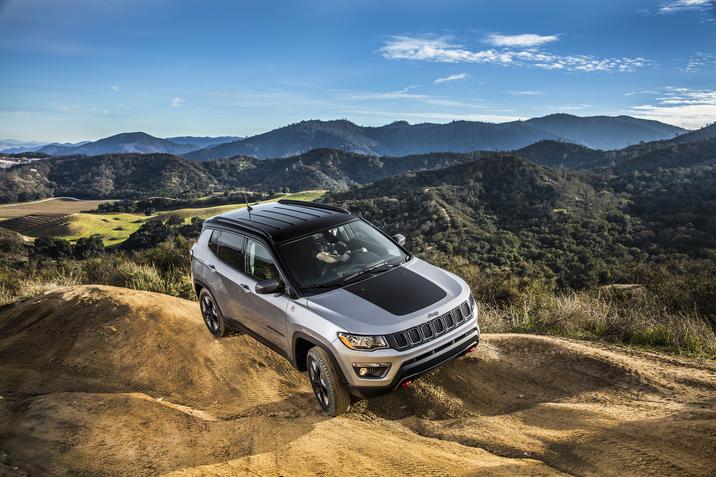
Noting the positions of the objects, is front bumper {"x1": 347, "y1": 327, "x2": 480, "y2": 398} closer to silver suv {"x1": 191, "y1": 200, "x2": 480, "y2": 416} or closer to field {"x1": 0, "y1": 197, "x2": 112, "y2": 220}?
silver suv {"x1": 191, "y1": 200, "x2": 480, "y2": 416}

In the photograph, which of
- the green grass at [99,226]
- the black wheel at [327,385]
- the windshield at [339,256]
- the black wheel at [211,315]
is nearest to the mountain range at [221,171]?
the green grass at [99,226]

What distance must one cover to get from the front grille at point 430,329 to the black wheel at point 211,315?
129 inches

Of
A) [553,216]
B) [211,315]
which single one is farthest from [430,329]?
[553,216]

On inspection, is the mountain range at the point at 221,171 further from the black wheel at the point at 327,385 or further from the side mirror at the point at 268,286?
the black wheel at the point at 327,385

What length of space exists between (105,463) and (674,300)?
1023cm

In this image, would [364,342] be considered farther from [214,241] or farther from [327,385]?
[214,241]

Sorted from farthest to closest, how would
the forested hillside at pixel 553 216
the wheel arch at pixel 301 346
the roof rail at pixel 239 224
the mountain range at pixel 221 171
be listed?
the mountain range at pixel 221 171, the forested hillside at pixel 553 216, the roof rail at pixel 239 224, the wheel arch at pixel 301 346

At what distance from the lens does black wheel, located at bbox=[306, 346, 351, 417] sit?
4.32 meters

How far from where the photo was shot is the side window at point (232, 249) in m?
5.82

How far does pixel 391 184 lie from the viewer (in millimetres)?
78438

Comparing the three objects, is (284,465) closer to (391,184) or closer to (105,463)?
(105,463)

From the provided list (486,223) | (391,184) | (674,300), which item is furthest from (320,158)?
(674,300)

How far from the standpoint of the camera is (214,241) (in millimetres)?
6484

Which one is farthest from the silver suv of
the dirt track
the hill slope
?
the hill slope
